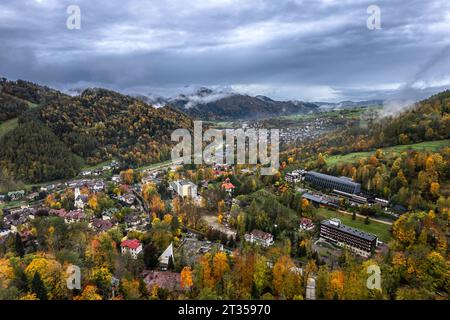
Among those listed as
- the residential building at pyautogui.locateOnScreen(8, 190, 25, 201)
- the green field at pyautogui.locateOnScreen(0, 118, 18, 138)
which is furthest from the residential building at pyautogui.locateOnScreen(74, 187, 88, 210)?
the green field at pyautogui.locateOnScreen(0, 118, 18, 138)

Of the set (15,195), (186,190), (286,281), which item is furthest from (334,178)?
(15,195)

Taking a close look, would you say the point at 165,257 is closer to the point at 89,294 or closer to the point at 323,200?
the point at 89,294

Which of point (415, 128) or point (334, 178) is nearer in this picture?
point (334, 178)

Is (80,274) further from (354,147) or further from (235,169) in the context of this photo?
(354,147)
